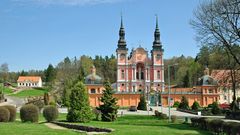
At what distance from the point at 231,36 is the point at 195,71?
3518 inches

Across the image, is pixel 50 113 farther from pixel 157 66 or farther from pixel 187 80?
pixel 187 80

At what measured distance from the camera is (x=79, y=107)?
34.9 metres

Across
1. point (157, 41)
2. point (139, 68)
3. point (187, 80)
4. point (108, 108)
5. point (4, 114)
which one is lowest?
point (4, 114)

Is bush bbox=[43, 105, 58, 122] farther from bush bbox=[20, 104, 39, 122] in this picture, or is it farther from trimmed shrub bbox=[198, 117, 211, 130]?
trimmed shrub bbox=[198, 117, 211, 130]

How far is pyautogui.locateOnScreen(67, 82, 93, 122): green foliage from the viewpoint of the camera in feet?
112

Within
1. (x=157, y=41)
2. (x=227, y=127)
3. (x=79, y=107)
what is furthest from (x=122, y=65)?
(x=227, y=127)

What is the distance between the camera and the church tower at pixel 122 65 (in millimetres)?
98375

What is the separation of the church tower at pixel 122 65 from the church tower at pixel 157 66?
6.86 metres

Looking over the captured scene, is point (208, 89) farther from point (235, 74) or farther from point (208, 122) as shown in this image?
point (208, 122)

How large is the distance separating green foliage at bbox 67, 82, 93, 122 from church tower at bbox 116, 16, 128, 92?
61167 mm

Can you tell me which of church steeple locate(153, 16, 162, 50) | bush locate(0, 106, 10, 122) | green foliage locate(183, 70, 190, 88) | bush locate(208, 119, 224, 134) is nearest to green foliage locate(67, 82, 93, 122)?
bush locate(0, 106, 10, 122)

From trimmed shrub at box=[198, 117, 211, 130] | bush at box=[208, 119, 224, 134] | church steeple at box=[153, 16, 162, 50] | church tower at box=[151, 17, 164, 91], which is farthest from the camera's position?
church steeple at box=[153, 16, 162, 50]

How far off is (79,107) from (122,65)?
65033 mm

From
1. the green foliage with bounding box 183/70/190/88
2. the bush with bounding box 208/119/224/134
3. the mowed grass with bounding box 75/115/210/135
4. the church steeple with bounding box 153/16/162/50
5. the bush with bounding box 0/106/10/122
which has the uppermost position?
the church steeple with bounding box 153/16/162/50
